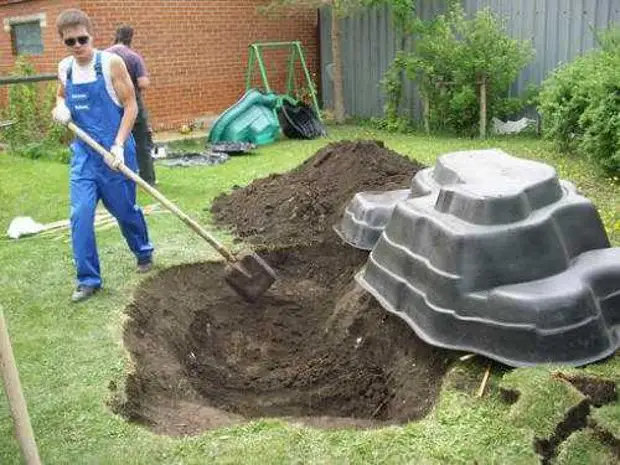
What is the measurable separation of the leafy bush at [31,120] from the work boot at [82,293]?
23.8ft

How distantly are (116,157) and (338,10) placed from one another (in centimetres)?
872

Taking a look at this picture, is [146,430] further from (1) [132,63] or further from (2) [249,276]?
(1) [132,63]

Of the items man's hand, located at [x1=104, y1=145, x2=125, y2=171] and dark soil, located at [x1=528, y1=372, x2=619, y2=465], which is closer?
dark soil, located at [x1=528, y1=372, x2=619, y2=465]

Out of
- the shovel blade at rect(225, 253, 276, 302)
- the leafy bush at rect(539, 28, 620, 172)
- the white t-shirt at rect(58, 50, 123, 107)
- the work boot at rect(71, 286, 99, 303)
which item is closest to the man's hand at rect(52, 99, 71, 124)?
the white t-shirt at rect(58, 50, 123, 107)

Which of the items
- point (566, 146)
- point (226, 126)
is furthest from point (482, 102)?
point (226, 126)

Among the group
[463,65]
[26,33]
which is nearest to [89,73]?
[463,65]

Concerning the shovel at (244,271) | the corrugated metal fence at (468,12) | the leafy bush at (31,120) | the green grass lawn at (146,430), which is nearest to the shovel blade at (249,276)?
the shovel at (244,271)

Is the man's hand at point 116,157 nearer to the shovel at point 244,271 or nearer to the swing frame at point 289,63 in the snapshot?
the shovel at point 244,271

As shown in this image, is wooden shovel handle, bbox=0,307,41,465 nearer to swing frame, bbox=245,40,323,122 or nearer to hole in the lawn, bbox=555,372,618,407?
hole in the lawn, bbox=555,372,618,407

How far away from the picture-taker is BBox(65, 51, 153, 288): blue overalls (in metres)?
4.84

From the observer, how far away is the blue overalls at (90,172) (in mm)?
4840

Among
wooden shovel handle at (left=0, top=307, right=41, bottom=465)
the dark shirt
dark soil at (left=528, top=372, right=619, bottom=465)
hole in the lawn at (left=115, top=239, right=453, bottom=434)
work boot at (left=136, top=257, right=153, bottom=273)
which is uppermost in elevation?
the dark shirt

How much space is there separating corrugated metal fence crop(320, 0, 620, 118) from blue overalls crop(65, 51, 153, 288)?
26.2 feet

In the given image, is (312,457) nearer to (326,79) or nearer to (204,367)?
(204,367)
